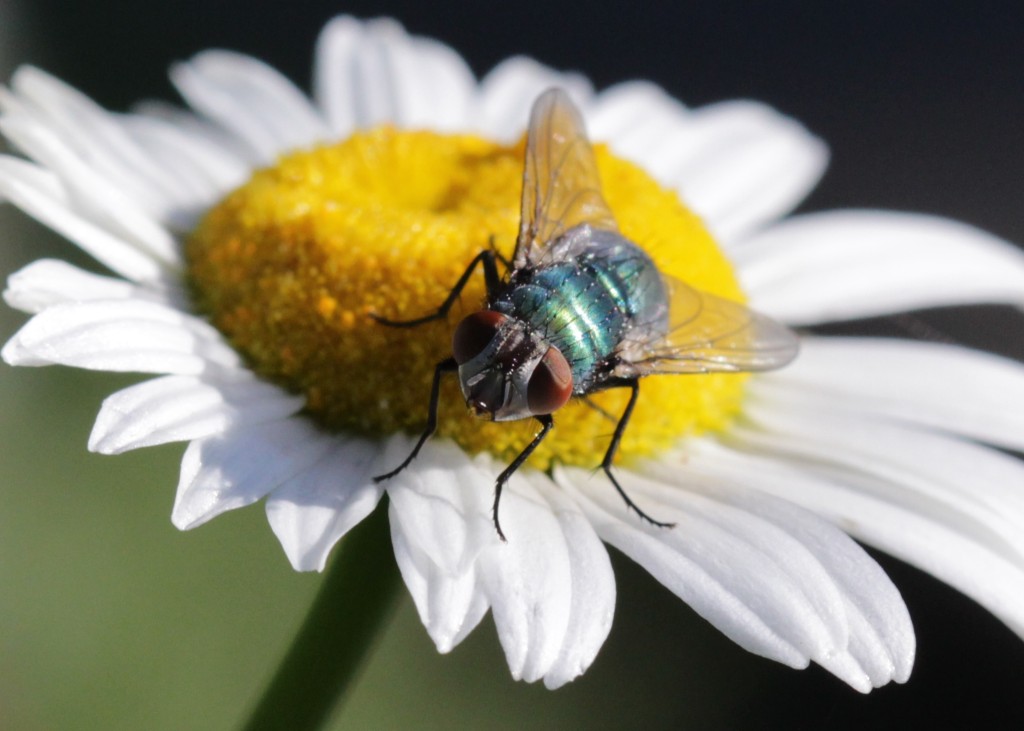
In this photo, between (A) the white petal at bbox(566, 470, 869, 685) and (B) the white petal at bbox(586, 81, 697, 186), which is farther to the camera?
(B) the white petal at bbox(586, 81, 697, 186)

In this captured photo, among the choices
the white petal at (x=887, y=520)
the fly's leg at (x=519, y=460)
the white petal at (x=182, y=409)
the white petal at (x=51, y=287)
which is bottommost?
the white petal at (x=887, y=520)

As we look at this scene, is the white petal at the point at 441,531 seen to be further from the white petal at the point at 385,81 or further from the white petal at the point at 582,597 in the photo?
the white petal at the point at 385,81

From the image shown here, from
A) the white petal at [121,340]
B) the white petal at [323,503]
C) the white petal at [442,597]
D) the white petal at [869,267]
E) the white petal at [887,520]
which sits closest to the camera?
the white petal at [442,597]

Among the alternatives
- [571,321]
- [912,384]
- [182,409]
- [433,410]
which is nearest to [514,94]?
[912,384]

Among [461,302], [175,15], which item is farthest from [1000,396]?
[175,15]

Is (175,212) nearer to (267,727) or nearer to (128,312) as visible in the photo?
(128,312)

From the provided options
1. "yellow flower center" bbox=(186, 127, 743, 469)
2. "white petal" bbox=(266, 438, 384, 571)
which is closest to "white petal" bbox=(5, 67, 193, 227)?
"yellow flower center" bbox=(186, 127, 743, 469)

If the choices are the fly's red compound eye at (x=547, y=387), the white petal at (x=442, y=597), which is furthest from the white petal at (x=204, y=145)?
the white petal at (x=442, y=597)

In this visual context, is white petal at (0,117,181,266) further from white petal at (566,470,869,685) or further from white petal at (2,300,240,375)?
white petal at (566,470,869,685)
